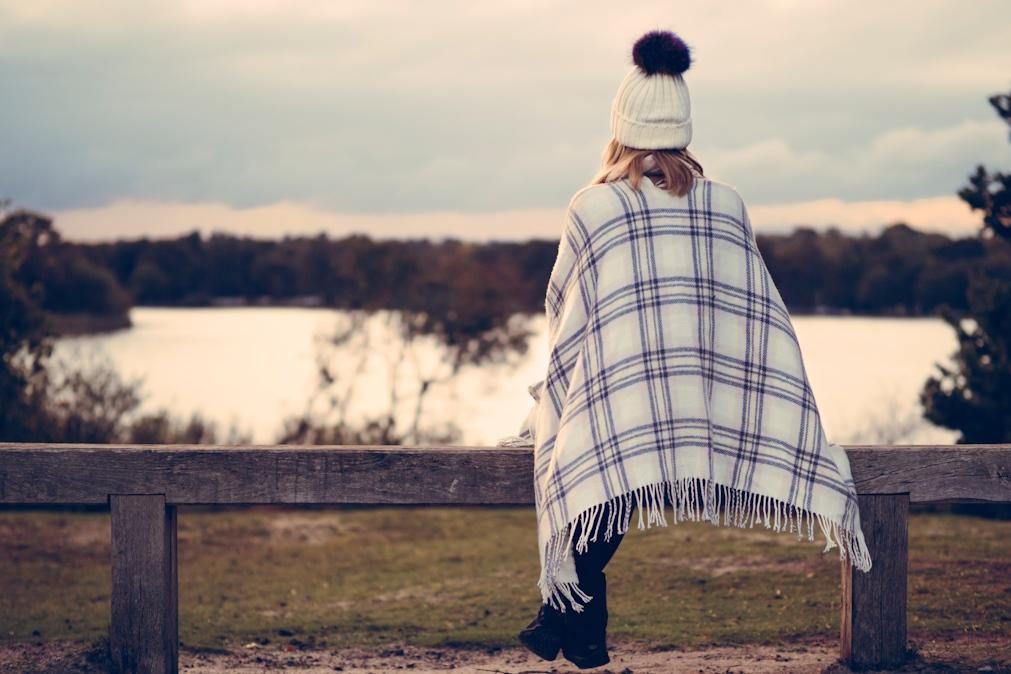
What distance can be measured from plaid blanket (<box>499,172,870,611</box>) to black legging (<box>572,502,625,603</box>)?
0.03 metres

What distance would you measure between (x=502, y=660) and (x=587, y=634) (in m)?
1.16

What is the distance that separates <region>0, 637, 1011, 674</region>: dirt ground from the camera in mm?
A: 4027

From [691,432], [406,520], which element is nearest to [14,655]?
[691,432]

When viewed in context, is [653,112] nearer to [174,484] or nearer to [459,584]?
[174,484]

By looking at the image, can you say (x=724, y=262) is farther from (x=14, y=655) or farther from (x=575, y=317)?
(x=14, y=655)

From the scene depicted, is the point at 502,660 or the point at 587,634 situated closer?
the point at 587,634

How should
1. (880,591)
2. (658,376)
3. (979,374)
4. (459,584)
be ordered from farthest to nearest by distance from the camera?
(979,374), (459,584), (880,591), (658,376)

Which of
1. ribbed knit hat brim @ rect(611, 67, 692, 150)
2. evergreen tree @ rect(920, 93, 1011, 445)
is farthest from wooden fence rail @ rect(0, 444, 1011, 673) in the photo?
evergreen tree @ rect(920, 93, 1011, 445)

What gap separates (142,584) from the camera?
365cm

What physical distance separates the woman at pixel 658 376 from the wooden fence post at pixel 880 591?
248mm

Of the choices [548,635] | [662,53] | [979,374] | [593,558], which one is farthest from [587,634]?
[979,374]

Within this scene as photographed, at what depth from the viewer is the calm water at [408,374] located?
15.8 meters

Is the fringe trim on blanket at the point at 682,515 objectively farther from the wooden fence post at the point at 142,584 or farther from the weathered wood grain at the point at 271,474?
the wooden fence post at the point at 142,584

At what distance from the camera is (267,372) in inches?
943
